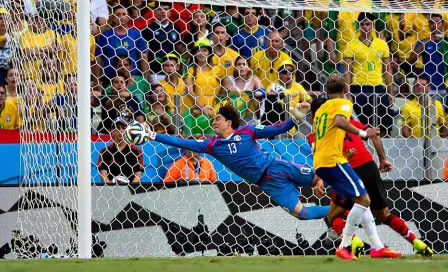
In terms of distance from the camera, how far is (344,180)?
7621 mm

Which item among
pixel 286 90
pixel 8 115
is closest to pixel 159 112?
pixel 286 90

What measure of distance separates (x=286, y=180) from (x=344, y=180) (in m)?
1.87

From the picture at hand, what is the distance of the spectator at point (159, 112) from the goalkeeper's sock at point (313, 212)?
4.88 ft

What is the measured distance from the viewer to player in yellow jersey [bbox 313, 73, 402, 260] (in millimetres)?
7574

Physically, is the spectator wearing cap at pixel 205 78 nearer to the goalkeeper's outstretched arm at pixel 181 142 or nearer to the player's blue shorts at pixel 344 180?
the goalkeeper's outstretched arm at pixel 181 142

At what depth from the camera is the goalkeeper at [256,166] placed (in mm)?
9414

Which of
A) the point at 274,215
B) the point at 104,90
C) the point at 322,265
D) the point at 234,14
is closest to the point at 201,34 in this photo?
the point at 234,14

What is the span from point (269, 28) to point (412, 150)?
7.23 feet

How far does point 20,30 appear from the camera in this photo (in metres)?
8.69

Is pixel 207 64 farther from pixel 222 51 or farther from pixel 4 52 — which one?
pixel 4 52

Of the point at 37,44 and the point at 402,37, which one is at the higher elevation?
the point at 402,37

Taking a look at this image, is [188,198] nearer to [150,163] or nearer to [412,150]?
[150,163]

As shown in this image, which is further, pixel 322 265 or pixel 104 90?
pixel 104 90

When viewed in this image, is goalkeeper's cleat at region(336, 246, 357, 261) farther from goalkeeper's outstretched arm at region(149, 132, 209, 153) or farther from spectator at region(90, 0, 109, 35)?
spectator at region(90, 0, 109, 35)
